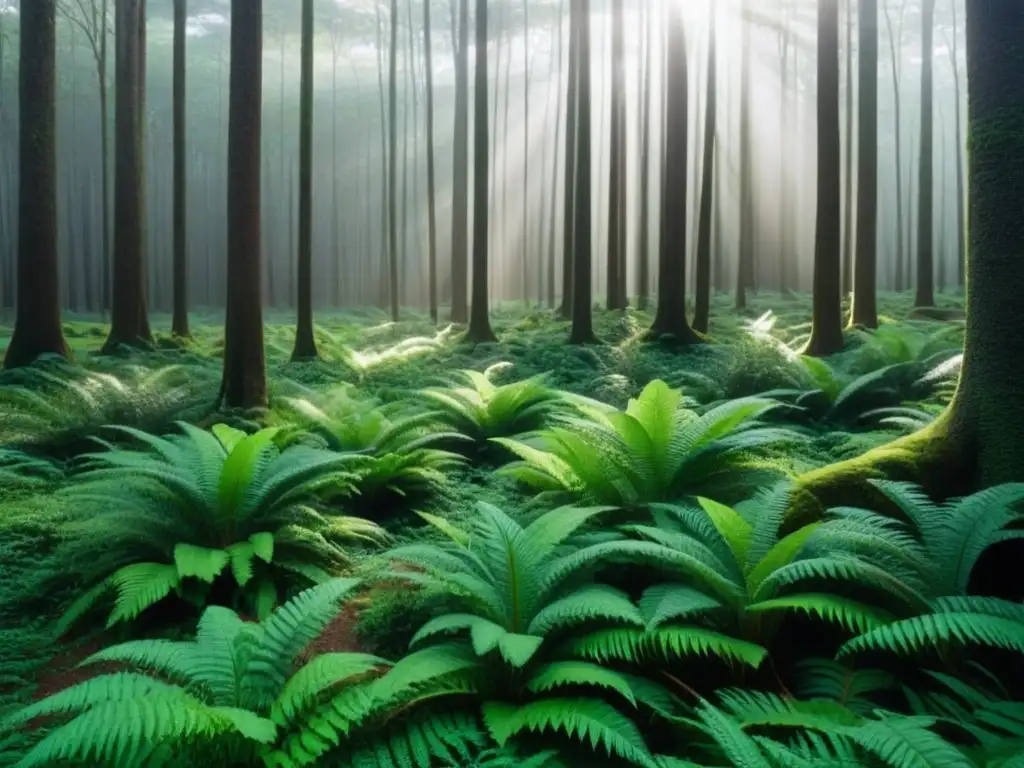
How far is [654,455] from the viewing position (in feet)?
16.5

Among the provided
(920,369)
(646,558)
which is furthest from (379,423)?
(920,369)

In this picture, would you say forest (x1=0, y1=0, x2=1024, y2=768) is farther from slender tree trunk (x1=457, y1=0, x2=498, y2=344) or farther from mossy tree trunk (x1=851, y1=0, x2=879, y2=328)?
slender tree trunk (x1=457, y1=0, x2=498, y2=344)

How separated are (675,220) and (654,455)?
8.56 metres

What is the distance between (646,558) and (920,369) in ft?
19.8

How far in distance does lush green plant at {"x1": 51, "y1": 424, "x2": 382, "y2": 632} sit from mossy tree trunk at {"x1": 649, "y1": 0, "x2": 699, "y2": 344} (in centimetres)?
839

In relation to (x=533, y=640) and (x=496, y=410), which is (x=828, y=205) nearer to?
(x=496, y=410)

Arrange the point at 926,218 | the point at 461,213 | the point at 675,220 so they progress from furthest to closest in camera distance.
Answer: the point at 461,213 < the point at 926,218 < the point at 675,220

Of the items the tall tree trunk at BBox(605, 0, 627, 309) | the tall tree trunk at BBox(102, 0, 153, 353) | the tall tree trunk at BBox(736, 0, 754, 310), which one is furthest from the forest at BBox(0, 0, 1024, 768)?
the tall tree trunk at BBox(736, 0, 754, 310)

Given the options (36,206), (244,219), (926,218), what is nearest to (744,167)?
(926,218)

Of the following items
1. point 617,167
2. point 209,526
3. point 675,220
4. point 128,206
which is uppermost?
point 617,167

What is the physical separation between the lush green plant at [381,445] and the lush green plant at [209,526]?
0.48 meters

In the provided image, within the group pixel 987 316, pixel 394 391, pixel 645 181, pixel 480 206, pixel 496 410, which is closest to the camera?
pixel 987 316

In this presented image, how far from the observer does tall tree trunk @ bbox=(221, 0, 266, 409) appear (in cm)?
817

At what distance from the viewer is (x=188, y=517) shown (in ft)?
15.8
